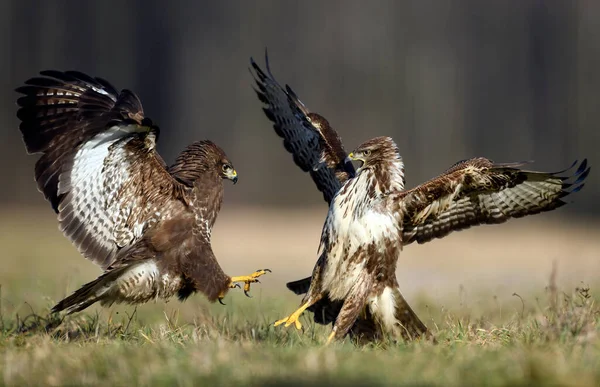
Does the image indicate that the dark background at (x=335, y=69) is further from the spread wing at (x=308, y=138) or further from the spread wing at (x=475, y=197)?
the spread wing at (x=475, y=197)

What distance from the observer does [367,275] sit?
5910 millimetres

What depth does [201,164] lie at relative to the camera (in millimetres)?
6934

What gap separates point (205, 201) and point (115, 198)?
692 millimetres

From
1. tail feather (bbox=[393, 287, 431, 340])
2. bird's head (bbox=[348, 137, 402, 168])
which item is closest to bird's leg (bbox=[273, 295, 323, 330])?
tail feather (bbox=[393, 287, 431, 340])

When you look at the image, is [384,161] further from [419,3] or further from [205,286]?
[419,3]

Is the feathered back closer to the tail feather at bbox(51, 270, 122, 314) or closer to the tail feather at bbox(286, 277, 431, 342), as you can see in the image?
the tail feather at bbox(51, 270, 122, 314)

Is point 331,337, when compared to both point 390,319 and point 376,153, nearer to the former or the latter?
point 390,319

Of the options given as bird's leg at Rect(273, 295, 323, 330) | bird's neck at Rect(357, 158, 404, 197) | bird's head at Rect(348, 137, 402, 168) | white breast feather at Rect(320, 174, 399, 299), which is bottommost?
bird's leg at Rect(273, 295, 323, 330)

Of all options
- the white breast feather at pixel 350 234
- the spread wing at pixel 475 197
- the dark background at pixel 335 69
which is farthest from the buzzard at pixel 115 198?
the dark background at pixel 335 69

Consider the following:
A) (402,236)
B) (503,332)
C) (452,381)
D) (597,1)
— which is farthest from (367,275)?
(597,1)

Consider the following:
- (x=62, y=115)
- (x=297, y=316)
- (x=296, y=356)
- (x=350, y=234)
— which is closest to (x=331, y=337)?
(x=297, y=316)

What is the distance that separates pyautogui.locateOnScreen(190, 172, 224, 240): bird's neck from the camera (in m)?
6.57

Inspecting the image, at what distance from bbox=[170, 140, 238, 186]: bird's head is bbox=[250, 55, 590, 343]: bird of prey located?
126 cm

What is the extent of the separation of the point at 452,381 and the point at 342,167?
3.14 metres
